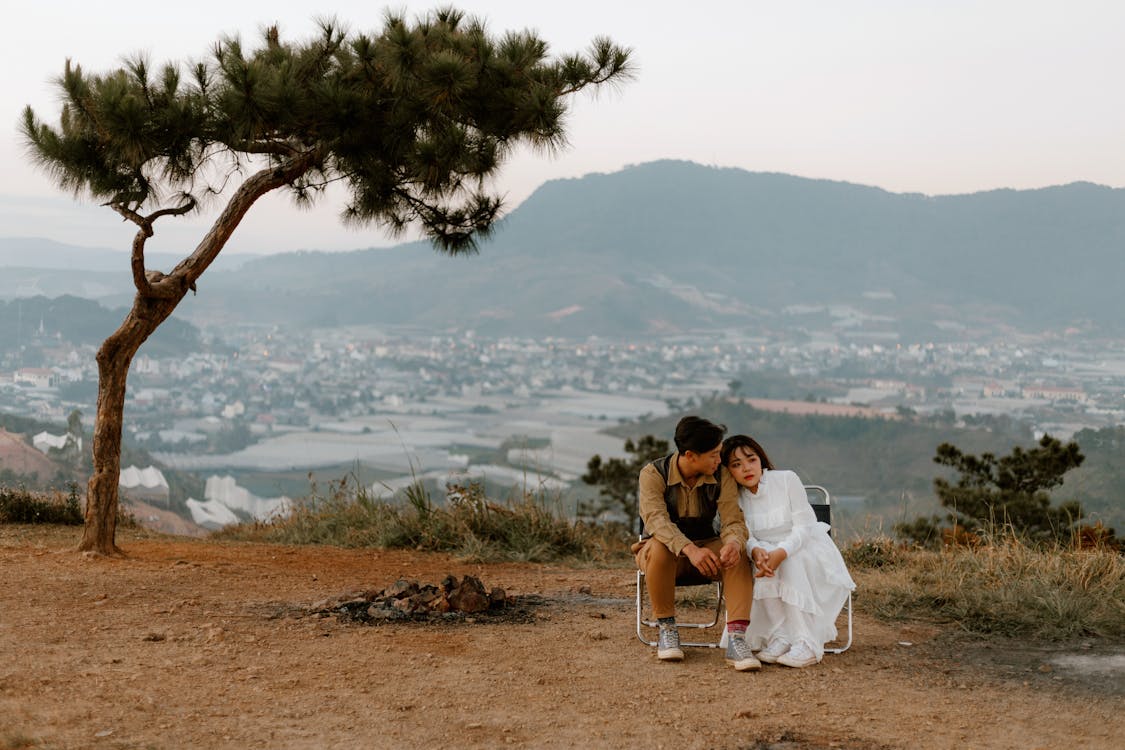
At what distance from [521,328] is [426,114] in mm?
103010

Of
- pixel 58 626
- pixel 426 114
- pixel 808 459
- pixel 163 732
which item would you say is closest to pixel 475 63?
pixel 426 114

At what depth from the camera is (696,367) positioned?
300 feet

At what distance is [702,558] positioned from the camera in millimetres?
4953

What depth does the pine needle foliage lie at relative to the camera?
23.1 ft

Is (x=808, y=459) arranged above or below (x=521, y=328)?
below

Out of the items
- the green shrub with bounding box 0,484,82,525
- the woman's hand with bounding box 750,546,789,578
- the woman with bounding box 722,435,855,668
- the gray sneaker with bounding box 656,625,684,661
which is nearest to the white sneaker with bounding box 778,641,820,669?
the woman with bounding box 722,435,855,668

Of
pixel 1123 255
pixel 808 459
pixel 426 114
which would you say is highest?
pixel 1123 255

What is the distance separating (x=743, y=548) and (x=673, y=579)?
37 centimetres

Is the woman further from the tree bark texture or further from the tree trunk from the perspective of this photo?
the tree trunk

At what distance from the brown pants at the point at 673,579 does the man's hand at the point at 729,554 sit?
73mm

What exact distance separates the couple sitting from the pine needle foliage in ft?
10.2

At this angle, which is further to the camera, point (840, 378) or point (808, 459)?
point (840, 378)

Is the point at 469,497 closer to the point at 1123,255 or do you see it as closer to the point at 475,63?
the point at 475,63

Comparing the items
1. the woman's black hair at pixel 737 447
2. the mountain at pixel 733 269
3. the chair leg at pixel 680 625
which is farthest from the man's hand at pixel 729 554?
the mountain at pixel 733 269
